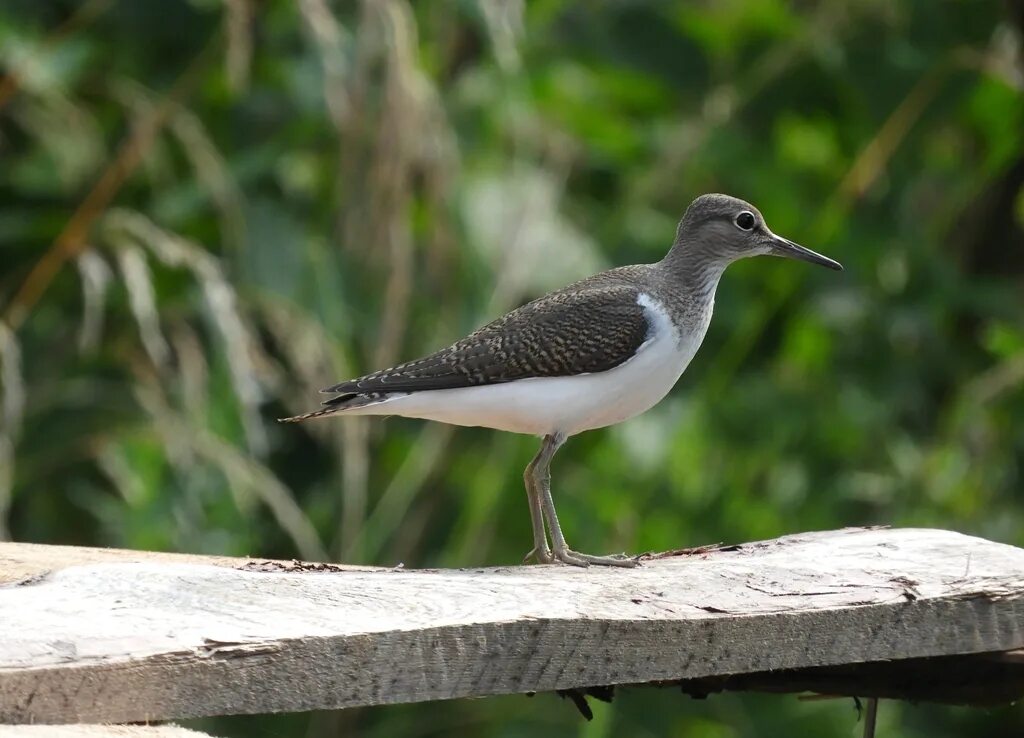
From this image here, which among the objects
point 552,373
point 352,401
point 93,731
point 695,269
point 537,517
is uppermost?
point 695,269

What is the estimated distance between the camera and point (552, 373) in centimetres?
422

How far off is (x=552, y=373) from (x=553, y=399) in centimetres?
9

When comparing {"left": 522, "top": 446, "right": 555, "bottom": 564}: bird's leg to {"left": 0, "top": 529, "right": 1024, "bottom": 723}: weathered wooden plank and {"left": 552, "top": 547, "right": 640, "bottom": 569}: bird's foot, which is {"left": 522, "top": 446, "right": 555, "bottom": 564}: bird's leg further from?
{"left": 0, "top": 529, "right": 1024, "bottom": 723}: weathered wooden plank

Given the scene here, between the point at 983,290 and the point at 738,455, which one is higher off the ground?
the point at 983,290

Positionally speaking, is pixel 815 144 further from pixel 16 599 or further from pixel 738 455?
pixel 16 599

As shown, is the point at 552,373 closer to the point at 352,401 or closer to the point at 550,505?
the point at 550,505

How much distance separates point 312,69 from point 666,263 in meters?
2.18

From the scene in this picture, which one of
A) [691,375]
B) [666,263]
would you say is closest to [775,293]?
[691,375]

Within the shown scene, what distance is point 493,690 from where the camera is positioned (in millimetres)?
2975

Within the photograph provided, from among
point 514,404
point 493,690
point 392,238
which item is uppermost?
point 392,238

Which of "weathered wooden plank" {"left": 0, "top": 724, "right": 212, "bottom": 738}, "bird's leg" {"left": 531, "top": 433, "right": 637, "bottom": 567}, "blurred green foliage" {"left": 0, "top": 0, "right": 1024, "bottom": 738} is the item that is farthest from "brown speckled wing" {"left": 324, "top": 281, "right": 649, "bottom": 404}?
"weathered wooden plank" {"left": 0, "top": 724, "right": 212, "bottom": 738}

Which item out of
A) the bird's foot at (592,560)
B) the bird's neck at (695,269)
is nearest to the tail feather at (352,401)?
the bird's foot at (592,560)

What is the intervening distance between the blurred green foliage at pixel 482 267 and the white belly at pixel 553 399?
0.88 meters

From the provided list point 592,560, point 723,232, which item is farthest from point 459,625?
point 723,232
